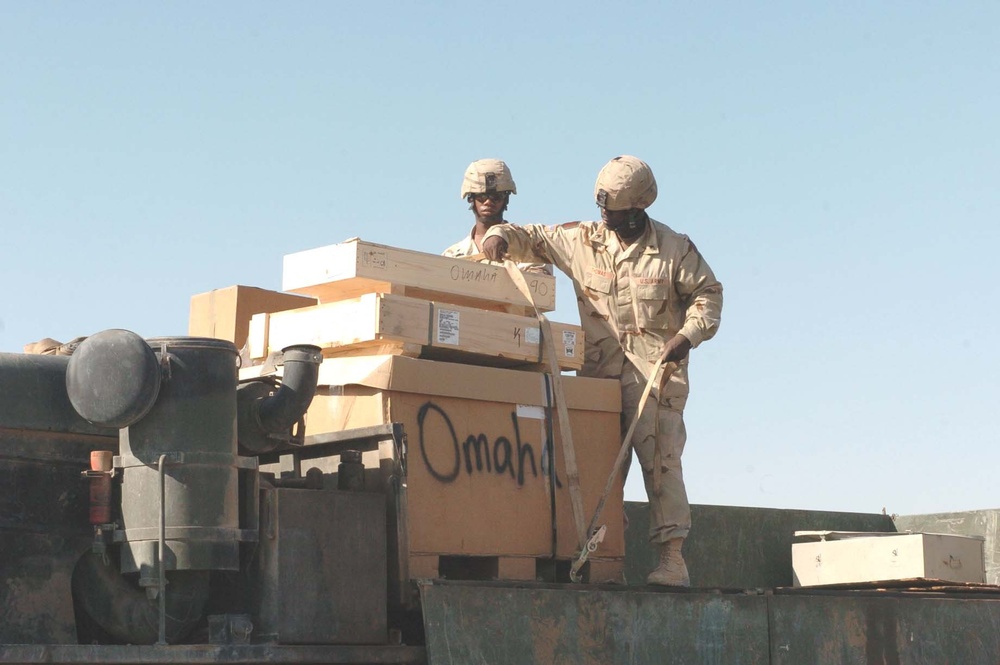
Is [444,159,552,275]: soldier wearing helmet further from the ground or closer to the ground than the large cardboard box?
Result: further from the ground

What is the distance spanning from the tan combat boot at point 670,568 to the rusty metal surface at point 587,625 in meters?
0.61

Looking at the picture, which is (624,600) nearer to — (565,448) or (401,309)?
(565,448)

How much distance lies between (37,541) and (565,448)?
2.07m

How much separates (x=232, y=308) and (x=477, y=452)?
1538mm

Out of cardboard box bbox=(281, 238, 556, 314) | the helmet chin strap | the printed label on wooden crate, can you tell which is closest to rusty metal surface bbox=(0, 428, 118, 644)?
cardboard box bbox=(281, 238, 556, 314)

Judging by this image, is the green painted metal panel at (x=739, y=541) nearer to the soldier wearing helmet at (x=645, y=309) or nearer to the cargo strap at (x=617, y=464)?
the soldier wearing helmet at (x=645, y=309)

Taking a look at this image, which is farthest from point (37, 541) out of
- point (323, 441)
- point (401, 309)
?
point (401, 309)

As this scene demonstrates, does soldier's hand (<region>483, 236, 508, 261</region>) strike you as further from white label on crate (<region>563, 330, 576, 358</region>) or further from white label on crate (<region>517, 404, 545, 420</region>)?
white label on crate (<region>517, 404, 545, 420</region>)

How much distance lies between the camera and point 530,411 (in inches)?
216

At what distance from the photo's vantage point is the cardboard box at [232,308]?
619cm

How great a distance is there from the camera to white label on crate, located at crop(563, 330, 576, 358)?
5.76 metres

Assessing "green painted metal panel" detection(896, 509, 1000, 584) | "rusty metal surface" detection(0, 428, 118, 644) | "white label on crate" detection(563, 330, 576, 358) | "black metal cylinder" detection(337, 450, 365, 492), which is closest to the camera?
"rusty metal surface" detection(0, 428, 118, 644)

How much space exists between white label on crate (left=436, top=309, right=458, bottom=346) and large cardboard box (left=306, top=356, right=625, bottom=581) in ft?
0.41

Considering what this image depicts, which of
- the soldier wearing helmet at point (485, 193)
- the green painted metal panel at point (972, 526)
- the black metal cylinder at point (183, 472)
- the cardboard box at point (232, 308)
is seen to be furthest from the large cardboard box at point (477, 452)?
the green painted metal panel at point (972, 526)
